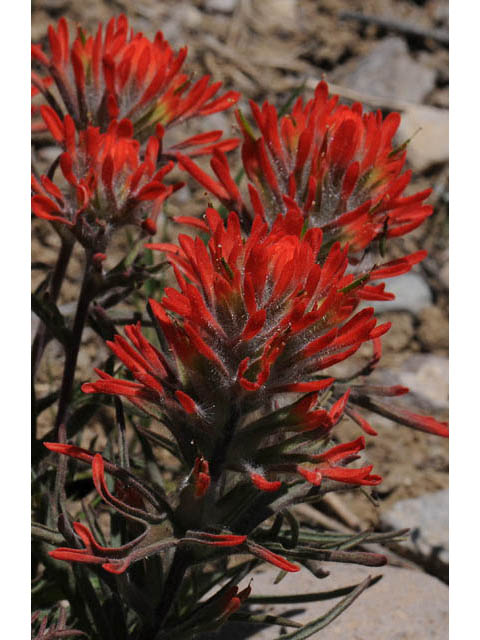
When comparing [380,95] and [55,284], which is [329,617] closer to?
[55,284]

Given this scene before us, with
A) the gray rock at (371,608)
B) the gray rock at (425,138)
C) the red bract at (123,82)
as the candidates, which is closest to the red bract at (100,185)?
the red bract at (123,82)

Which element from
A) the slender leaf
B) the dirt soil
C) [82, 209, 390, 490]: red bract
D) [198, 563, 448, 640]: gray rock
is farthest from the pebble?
[82, 209, 390, 490]: red bract

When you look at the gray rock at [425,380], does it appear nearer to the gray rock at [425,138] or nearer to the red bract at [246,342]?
the gray rock at [425,138]

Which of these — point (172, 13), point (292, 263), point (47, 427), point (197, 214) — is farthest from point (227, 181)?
point (172, 13)

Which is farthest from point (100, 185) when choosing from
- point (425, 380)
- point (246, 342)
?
point (425, 380)

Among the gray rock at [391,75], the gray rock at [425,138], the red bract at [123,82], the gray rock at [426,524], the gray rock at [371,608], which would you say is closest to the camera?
the red bract at [123,82]

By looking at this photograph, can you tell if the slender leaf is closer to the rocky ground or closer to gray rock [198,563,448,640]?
gray rock [198,563,448,640]
